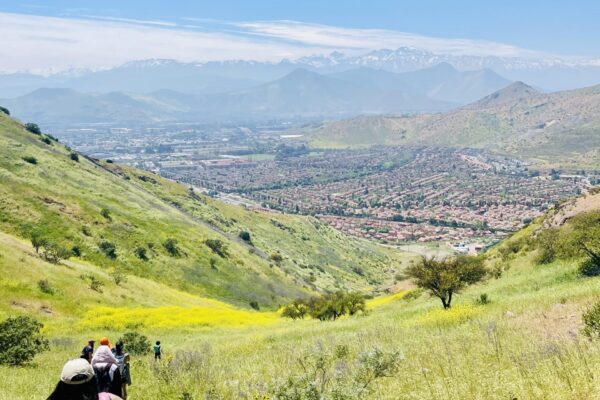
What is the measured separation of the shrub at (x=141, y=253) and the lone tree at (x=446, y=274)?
4110 cm

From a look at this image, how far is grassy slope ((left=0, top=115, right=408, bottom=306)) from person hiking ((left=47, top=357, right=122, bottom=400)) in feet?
170

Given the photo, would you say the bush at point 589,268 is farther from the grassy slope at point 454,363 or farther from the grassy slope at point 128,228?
the grassy slope at point 128,228

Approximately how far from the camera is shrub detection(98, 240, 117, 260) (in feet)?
185

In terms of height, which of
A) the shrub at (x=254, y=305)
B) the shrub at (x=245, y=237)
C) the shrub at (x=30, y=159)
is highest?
the shrub at (x=30, y=159)

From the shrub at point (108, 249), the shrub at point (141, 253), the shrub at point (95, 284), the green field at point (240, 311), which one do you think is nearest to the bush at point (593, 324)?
the green field at point (240, 311)

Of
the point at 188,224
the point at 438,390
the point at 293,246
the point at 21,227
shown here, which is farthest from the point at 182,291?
the point at 293,246

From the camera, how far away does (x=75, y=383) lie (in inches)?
214

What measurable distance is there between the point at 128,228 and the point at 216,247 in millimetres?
14983

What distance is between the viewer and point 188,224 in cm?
8456

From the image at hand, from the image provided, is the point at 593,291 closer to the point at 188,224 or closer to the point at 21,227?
the point at 21,227

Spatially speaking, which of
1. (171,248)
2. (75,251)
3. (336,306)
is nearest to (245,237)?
(171,248)

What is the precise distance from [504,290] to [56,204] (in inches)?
2290

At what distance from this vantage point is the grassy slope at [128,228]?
57.6m

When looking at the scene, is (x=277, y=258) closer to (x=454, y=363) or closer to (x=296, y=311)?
(x=296, y=311)
